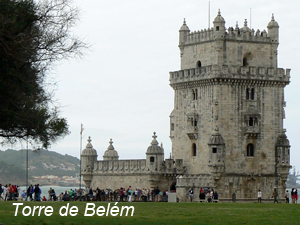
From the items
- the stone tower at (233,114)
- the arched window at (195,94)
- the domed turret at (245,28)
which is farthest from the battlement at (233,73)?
the domed turret at (245,28)

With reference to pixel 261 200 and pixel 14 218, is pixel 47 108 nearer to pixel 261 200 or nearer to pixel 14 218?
pixel 14 218

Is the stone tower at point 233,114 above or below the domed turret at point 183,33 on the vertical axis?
below

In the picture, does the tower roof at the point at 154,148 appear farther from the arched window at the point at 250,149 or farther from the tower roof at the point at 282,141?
the tower roof at the point at 282,141

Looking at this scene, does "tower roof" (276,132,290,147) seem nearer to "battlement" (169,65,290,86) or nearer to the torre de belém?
the torre de belém

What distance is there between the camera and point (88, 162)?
98.8 meters

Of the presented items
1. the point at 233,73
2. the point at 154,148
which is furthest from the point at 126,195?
the point at 233,73

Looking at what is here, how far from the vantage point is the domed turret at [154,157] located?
88.6 metres

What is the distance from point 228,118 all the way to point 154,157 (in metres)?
9.96

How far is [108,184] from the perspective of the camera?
95000 millimetres

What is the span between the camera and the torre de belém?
273ft

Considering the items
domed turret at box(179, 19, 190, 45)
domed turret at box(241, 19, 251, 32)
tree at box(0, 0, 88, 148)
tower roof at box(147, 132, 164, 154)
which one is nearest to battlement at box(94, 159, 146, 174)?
tower roof at box(147, 132, 164, 154)

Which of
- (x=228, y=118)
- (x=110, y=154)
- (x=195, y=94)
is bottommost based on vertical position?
(x=110, y=154)

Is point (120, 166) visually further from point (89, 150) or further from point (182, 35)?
point (182, 35)

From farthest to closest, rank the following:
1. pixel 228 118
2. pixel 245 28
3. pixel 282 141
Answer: pixel 245 28, pixel 282 141, pixel 228 118
